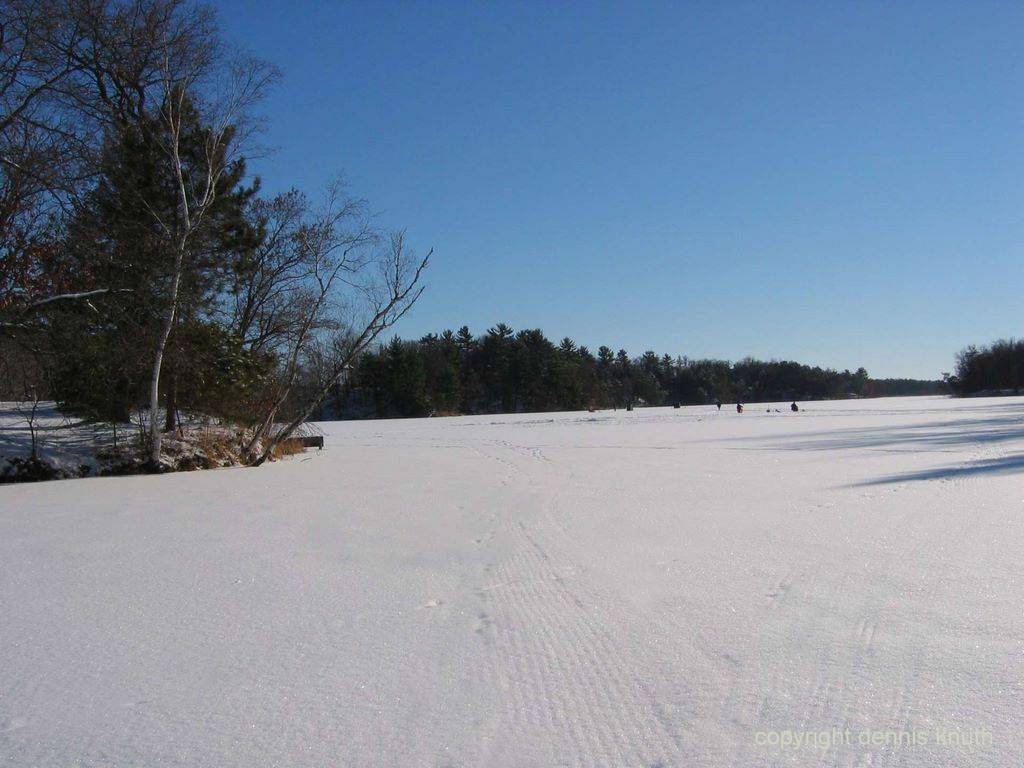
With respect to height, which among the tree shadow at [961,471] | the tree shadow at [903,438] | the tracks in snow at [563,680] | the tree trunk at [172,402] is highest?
the tree trunk at [172,402]

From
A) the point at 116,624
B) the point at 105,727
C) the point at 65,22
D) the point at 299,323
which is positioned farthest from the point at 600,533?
the point at 299,323

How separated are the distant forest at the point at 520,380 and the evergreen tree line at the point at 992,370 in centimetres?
2210

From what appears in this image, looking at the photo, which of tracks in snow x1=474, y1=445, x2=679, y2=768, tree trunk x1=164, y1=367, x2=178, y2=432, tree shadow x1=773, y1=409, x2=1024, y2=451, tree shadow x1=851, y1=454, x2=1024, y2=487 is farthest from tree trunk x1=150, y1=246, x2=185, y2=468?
tree shadow x1=773, y1=409, x2=1024, y2=451

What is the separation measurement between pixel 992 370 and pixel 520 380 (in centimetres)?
4834

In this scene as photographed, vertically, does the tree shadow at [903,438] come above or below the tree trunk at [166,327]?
below

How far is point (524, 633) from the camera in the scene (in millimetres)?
4059

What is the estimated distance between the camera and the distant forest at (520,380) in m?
58.8

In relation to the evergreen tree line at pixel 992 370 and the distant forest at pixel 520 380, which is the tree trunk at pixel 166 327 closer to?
the distant forest at pixel 520 380

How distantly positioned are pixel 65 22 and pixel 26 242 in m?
3.41

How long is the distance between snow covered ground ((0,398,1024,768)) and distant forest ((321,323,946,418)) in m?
32.6

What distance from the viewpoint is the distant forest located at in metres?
58.8

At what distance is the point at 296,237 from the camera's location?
53.7ft

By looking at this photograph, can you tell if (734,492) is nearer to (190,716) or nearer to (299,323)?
(190,716)

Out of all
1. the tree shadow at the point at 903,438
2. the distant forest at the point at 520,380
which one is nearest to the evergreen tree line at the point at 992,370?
the distant forest at the point at 520,380
